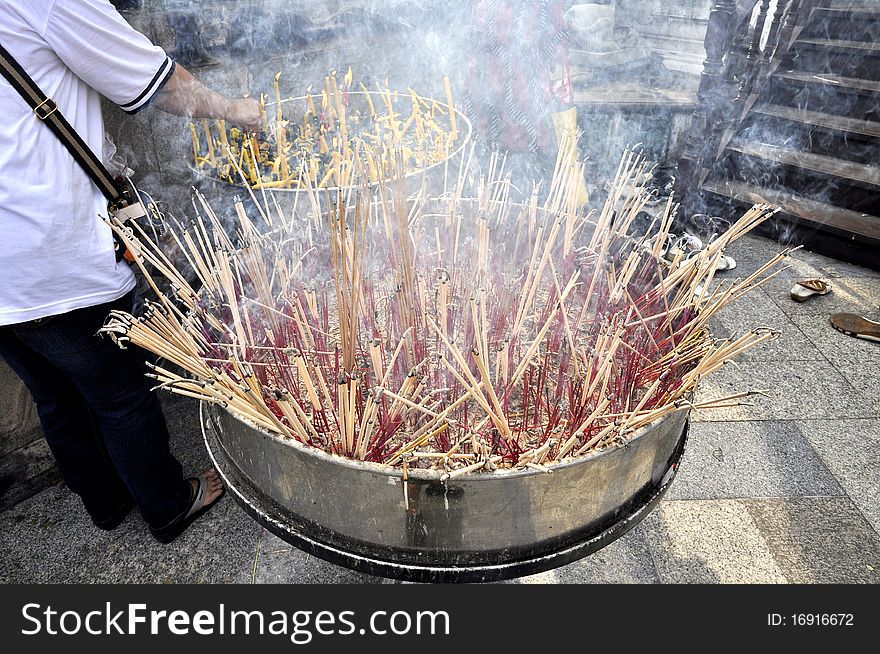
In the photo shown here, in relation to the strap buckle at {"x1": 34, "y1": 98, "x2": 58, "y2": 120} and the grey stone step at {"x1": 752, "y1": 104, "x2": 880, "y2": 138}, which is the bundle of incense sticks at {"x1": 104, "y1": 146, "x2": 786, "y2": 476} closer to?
the strap buckle at {"x1": 34, "y1": 98, "x2": 58, "y2": 120}

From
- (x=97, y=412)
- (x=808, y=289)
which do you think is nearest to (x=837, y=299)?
(x=808, y=289)

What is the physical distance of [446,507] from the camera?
1.39 m

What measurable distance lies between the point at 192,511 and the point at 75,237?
1529 millimetres

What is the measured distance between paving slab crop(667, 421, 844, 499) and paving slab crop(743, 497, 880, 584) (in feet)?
0.29

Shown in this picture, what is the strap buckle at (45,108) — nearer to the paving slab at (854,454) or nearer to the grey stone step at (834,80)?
the paving slab at (854,454)

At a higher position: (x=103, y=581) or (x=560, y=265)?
(x=560, y=265)

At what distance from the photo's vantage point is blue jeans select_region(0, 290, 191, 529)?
7.29 ft

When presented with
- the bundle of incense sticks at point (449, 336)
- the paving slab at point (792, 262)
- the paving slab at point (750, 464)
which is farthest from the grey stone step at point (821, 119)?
the bundle of incense sticks at point (449, 336)

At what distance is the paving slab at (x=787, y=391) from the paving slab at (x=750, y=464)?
0.36 ft

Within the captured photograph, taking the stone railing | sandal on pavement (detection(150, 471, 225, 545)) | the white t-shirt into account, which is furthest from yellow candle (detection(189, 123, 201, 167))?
the stone railing

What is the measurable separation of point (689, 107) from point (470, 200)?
4.64 m

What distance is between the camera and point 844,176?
17.7 ft

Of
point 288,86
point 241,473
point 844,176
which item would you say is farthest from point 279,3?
point 844,176

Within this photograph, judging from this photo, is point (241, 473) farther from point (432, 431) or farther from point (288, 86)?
point (288, 86)
